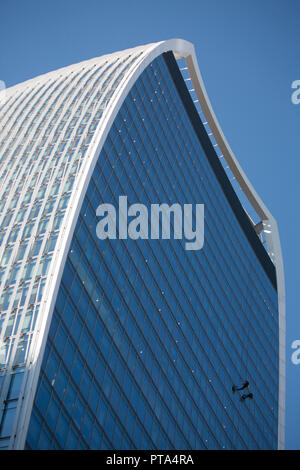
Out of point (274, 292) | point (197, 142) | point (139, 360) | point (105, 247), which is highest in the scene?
point (197, 142)

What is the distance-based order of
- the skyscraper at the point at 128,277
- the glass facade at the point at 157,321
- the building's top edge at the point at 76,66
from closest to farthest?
the skyscraper at the point at 128,277
the glass facade at the point at 157,321
the building's top edge at the point at 76,66

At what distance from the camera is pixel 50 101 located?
2921 inches

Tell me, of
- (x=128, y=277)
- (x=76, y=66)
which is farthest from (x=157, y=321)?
(x=76, y=66)

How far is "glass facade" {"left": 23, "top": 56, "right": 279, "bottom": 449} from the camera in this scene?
1807 inches

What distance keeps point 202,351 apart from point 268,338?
95.7ft

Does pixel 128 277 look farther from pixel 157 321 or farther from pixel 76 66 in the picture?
pixel 76 66

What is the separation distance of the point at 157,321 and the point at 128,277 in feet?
22.4

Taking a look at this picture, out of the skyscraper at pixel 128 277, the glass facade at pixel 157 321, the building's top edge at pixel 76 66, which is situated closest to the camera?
the skyscraper at pixel 128 277

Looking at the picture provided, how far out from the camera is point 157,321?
63.4 m

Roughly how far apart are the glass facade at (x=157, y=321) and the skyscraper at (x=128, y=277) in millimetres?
199

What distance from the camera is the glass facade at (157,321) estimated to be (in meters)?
45.9

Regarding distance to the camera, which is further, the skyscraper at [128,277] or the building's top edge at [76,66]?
the building's top edge at [76,66]

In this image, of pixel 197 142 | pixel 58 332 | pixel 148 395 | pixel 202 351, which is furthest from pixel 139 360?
pixel 197 142
